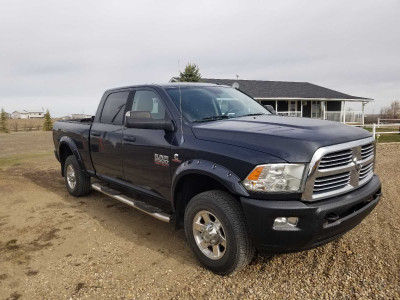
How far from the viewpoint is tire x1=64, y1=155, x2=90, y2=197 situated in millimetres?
5820

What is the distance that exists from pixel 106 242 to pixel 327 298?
8.60ft

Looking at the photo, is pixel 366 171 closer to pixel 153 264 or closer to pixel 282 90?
pixel 153 264

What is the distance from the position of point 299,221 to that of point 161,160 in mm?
1680

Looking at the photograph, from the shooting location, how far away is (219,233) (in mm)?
3053

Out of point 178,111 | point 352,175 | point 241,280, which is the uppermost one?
point 178,111

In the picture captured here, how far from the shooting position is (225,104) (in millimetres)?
4215

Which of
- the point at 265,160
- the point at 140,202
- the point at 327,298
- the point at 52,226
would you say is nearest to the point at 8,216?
the point at 52,226

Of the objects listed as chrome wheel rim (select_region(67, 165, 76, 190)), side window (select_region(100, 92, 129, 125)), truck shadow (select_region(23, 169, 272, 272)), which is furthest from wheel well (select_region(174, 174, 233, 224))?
chrome wheel rim (select_region(67, 165, 76, 190))

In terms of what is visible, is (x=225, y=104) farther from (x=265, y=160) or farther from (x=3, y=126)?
(x=3, y=126)

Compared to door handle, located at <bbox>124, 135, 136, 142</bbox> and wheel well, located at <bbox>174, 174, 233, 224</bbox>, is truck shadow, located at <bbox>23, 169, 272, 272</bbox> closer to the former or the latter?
wheel well, located at <bbox>174, 174, 233, 224</bbox>

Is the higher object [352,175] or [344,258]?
[352,175]

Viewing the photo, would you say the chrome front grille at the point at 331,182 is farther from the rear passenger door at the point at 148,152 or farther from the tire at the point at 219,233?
the rear passenger door at the point at 148,152

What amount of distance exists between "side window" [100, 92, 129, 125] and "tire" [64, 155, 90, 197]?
4.24ft

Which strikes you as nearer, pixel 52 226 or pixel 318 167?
pixel 318 167
